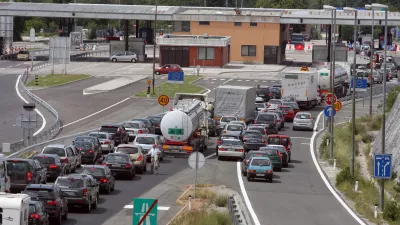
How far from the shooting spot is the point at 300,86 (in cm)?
8194

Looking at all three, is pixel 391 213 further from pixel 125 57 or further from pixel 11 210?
pixel 125 57

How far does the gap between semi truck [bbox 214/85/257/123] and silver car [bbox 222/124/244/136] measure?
282 inches

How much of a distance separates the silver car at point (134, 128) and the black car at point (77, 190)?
903 inches

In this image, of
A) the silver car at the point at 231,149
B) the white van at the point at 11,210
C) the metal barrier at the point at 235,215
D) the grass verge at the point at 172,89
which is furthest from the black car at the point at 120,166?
the grass verge at the point at 172,89

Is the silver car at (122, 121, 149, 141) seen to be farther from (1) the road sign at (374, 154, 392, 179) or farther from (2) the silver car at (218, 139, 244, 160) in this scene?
(1) the road sign at (374, 154, 392, 179)

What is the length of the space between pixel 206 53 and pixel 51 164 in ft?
250

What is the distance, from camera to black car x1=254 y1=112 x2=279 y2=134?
64250mm

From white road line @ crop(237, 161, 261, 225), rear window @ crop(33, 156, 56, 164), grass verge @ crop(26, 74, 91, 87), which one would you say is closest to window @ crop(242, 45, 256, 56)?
grass verge @ crop(26, 74, 91, 87)

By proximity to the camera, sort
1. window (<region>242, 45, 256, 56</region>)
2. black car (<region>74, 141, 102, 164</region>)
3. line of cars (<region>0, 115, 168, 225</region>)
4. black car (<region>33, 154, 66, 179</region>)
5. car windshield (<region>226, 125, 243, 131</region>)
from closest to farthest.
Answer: line of cars (<region>0, 115, 168, 225</region>) → black car (<region>33, 154, 66, 179</region>) → black car (<region>74, 141, 102, 164</region>) → car windshield (<region>226, 125, 243, 131</region>) → window (<region>242, 45, 256, 56</region>)

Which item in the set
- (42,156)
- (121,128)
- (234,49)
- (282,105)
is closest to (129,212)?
(42,156)

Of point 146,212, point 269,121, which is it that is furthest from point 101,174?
point 269,121

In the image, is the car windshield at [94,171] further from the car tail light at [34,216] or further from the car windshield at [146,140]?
the car windshield at [146,140]

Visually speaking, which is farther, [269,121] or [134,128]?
[269,121]

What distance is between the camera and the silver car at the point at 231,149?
51.8 metres
